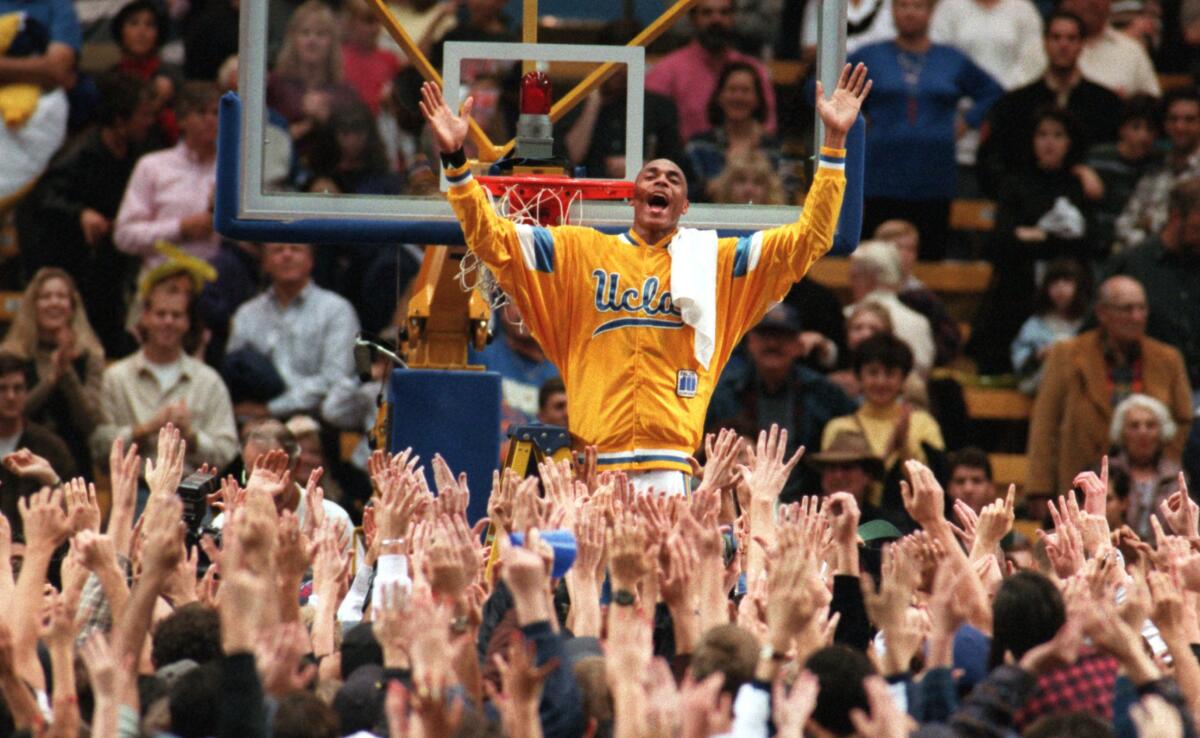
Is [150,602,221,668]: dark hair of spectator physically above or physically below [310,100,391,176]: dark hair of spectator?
below

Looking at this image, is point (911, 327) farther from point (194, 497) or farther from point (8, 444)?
point (194, 497)

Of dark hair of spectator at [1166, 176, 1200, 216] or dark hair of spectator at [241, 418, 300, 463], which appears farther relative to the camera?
dark hair of spectator at [1166, 176, 1200, 216]

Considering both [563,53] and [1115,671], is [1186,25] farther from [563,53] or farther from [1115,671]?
[1115,671]

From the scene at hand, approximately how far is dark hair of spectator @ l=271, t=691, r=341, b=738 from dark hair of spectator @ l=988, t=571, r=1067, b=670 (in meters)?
1.71

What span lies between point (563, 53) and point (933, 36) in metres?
5.61

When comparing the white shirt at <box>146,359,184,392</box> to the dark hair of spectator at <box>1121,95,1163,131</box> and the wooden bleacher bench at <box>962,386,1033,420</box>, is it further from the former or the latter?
the dark hair of spectator at <box>1121,95,1163,131</box>

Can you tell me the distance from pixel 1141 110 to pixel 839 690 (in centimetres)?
911

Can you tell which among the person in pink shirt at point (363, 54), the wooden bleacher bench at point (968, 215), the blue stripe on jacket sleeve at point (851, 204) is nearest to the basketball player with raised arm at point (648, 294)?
the blue stripe on jacket sleeve at point (851, 204)

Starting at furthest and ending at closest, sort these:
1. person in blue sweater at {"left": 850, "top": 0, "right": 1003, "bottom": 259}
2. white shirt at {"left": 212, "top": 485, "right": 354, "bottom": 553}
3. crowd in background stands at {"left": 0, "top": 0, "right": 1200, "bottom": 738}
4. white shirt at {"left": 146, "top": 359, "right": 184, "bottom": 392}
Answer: person in blue sweater at {"left": 850, "top": 0, "right": 1003, "bottom": 259}, white shirt at {"left": 146, "top": 359, "right": 184, "bottom": 392}, white shirt at {"left": 212, "top": 485, "right": 354, "bottom": 553}, crowd in background stands at {"left": 0, "top": 0, "right": 1200, "bottom": 738}

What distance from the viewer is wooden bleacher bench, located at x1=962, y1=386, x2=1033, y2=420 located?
43.0 feet

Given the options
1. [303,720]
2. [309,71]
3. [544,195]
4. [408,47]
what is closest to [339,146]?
[309,71]

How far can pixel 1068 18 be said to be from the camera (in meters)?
13.8

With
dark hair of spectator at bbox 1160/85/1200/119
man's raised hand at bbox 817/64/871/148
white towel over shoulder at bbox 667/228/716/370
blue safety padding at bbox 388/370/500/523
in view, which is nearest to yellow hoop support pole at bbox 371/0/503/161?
blue safety padding at bbox 388/370/500/523

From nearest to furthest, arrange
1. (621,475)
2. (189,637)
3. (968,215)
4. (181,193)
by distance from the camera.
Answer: (189,637), (621,475), (181,193), (968,215)
